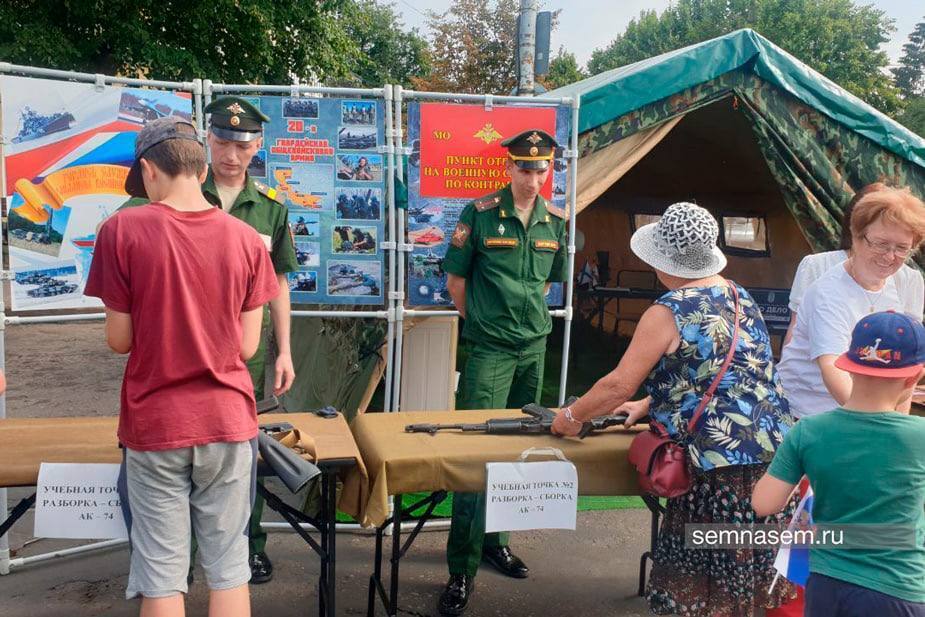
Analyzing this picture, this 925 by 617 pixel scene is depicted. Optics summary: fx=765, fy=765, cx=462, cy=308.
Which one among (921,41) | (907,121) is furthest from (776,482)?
(921,41)

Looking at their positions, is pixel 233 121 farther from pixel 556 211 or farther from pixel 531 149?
pixel 556 211

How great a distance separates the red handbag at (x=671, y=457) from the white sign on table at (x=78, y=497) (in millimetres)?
1641

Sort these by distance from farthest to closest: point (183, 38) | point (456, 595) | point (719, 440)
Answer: point (183, 38), point (456, 595), point (719, 440)

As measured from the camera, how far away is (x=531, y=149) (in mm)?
3568

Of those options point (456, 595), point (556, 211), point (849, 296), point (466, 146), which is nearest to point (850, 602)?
point (849, 296)

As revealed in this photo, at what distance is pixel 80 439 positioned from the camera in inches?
105

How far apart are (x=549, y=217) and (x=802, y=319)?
4.54ft

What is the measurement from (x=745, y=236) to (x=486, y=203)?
661 cm

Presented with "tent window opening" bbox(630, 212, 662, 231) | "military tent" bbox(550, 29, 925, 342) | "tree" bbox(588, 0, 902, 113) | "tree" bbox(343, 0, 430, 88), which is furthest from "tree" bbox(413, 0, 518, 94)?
"military tent" bbox(550, 29, 925, 342)

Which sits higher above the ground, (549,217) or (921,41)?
(921,41)

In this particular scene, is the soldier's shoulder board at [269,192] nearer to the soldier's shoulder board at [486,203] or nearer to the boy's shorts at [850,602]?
the soldier's shoulder board at [486,203]

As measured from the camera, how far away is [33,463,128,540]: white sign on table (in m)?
2.35

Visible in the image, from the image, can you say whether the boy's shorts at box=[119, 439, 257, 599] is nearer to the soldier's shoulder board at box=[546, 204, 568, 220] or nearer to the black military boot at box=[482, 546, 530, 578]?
the black military boot at box=[482, 546, 530, 578]

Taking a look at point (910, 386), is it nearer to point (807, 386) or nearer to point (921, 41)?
point (807, 386)
